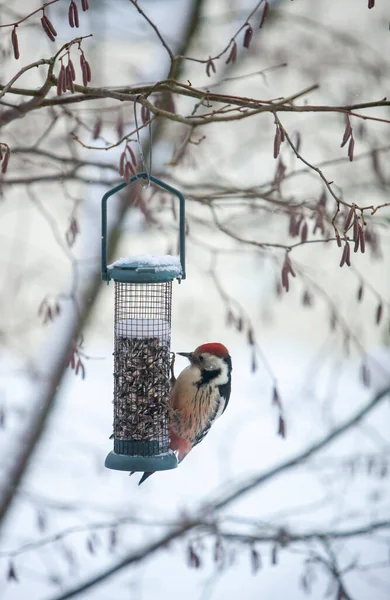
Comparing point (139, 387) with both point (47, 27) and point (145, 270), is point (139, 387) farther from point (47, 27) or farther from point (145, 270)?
point (47, 27)

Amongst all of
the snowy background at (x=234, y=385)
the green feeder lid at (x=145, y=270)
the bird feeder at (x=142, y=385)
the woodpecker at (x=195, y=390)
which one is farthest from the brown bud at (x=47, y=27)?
the snowy background at (x=234, y=385)

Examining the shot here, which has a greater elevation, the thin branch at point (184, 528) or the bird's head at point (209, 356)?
the bird's head at point (209, 356)

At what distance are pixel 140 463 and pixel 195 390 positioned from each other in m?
0.69

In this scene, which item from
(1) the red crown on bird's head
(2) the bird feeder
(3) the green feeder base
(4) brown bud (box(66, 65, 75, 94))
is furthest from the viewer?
(1) the red crown on bird's head

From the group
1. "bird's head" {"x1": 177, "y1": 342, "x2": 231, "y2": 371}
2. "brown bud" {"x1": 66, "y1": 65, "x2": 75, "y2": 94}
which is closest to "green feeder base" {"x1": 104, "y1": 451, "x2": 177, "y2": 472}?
"bird's head" {"x1": 177, "y1": 342, "x2": 231, "y2": 371}

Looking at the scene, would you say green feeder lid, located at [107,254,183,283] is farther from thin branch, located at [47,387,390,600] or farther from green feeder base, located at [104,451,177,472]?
thin branch, located at [47,387,390,600]

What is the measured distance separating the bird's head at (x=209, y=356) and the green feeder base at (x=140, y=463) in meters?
0.64

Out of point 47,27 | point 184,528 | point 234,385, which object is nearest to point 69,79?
point 47,27

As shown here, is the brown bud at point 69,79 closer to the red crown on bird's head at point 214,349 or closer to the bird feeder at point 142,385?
the bird feeder at point 142,385

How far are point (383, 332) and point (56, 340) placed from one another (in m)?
3.48

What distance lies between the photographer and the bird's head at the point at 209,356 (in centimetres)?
422

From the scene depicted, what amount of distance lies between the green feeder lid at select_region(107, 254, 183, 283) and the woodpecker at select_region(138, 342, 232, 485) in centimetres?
77

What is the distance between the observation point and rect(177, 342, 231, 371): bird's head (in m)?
4.22

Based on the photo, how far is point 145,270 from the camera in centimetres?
345
